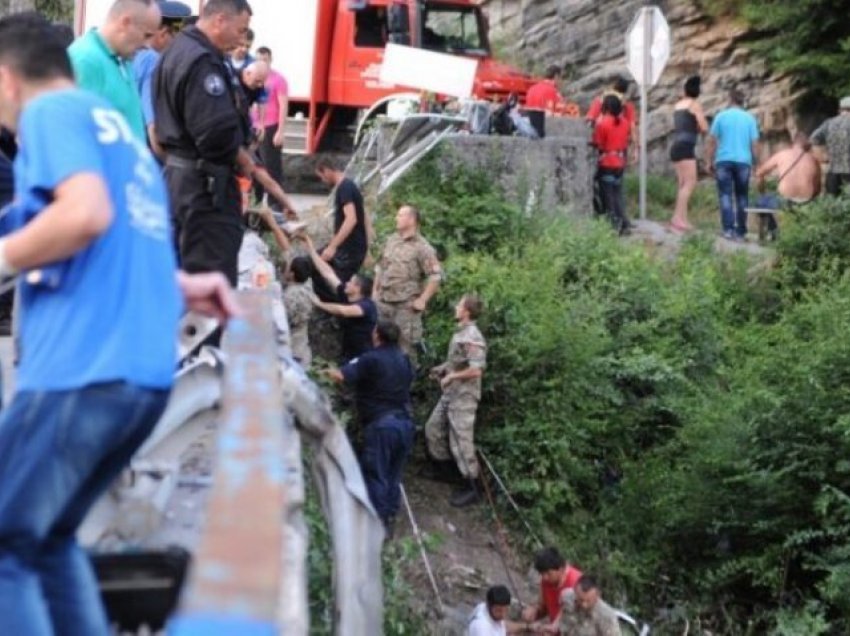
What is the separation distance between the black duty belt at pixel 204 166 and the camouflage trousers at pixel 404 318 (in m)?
7.63

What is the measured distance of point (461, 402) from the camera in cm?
1548

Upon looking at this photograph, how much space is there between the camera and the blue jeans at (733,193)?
2141 cm

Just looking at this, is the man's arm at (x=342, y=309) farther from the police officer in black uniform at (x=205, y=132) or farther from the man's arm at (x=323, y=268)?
the police officer in black uniform at (x=205, y=132)

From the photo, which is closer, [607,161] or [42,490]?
[42,490]

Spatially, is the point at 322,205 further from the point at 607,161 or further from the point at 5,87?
the point at 5,87

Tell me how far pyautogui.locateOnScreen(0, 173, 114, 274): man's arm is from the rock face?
79.3ft

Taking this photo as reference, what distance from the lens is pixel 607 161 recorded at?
20938 millimetres

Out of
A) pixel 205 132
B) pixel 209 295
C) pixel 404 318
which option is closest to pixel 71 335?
pixel 209 295

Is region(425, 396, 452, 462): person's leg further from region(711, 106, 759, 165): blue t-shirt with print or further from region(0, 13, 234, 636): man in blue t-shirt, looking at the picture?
region(0, 13, 234, 636): man in blue t-shirt

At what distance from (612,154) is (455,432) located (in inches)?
245

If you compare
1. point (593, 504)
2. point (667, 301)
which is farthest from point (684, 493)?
point (667, 301)

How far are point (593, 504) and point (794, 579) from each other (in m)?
1.80

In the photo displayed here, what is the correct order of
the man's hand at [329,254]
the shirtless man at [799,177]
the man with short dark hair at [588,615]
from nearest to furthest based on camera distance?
the man with short dark hair at [588,615], the man's hand at [329,254], the shirtless man at [799,177]

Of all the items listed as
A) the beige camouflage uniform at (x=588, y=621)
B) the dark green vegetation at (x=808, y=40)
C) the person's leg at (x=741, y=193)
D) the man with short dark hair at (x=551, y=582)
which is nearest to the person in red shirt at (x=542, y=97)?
the person's leg at (x=741, y=193)
